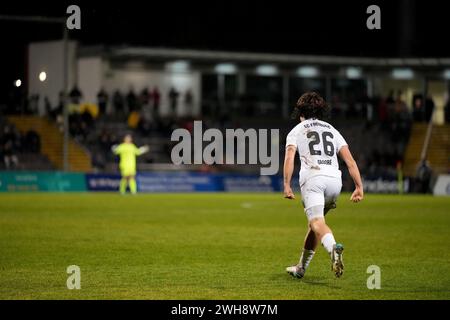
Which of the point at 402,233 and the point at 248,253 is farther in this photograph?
the point at 402,233

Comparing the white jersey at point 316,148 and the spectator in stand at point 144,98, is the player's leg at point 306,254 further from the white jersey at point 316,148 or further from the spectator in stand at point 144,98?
the spectator in stand at point 144,98

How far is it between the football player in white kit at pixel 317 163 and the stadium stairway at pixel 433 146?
126 feet

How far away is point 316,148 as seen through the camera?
11945mm

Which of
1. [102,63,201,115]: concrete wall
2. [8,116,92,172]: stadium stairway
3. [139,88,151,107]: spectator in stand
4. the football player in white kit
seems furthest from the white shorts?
[102,63,201,115]: concrete wall

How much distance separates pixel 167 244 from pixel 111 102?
117 ft

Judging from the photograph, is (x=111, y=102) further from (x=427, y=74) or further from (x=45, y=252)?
(x=45, y=252)

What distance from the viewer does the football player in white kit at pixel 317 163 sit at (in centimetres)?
1184

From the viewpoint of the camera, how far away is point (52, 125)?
47.5 meters

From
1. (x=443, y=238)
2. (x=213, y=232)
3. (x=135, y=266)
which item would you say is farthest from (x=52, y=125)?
(x=135, y=266)

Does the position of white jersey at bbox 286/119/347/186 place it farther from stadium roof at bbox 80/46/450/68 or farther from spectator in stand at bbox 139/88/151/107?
stadium roof at bbox 80/46/450/68

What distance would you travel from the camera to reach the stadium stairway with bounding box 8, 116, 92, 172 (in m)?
45.4

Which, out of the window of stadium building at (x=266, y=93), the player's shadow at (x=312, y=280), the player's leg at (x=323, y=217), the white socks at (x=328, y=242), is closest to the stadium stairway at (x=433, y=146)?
the window of stadium building at (x=266, y=93)

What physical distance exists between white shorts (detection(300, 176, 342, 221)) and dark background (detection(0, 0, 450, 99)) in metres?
41.6

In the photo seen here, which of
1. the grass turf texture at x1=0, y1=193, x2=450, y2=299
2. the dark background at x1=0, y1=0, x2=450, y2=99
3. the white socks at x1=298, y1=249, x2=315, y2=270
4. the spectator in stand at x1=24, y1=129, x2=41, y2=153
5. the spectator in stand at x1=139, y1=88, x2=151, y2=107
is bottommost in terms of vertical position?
the grass turf texture at x1=0, y1=193, x2=450, y2=299
